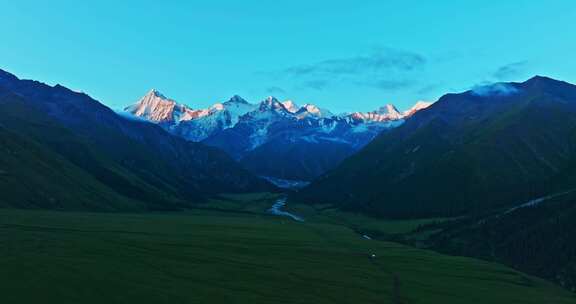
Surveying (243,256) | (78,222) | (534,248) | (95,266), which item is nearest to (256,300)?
(95,266)

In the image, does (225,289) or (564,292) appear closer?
(225,289)

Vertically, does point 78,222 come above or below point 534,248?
below

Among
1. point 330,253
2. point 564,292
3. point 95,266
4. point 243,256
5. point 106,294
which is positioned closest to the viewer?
point 106,294

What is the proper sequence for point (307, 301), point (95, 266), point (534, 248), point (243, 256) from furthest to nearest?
point (534, 248), point (243, 256), point (95, 266), point (307, 301)

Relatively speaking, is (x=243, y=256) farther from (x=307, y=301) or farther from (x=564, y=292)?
(x=564, y=292)

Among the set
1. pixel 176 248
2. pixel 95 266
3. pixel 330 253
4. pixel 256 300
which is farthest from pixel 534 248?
pixel 95 266

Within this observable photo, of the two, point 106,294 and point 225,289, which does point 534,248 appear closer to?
point 225,289
